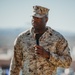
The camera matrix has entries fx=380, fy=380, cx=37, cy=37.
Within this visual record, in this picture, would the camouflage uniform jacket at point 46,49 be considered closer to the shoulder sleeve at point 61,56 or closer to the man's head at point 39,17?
the shoulder sleeve at point 61,56

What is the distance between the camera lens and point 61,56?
543 cm

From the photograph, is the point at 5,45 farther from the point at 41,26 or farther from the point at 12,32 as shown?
the point at 41,26

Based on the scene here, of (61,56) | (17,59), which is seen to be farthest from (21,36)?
(61,56)

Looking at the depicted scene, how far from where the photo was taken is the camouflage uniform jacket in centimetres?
540

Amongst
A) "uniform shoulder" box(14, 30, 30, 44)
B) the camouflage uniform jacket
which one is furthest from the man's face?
"uniform shoulder" box(14, 30, 30, 44)

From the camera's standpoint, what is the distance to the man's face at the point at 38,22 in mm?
5426

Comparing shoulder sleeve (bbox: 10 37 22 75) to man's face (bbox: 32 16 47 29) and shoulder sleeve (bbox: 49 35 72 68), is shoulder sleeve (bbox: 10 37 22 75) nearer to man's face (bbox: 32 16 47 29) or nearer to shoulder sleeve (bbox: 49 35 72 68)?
man's face (bbox: 32 16 47 29)

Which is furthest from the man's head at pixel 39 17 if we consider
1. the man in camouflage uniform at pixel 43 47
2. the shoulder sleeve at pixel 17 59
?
the shoulder sleeve at pixel 17 59

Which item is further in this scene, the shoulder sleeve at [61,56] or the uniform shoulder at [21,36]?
the uniform shoulder at [21,36]

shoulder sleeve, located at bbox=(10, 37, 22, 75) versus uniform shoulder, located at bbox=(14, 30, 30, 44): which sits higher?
uniform shoulder, located at bbox=(14, 30, 30, 44)

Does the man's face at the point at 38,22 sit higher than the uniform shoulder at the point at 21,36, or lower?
higher

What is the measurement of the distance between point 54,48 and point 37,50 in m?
0.42

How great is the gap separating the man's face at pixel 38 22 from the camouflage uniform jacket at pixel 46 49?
0.16 meters

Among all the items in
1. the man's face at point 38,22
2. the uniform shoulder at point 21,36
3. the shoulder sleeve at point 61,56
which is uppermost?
the man's face at point 38,22
